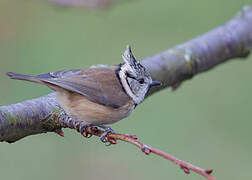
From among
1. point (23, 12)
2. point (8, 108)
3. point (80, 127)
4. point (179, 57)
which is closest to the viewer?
point (8, 108)

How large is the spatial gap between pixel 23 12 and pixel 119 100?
11.0 ft

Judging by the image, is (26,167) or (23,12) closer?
(26,167)

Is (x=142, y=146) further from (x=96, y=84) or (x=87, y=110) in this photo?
(x=96, y=84)

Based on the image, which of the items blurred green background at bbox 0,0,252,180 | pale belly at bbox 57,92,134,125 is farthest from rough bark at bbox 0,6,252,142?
blurred green background at bbox 0,0,252,180

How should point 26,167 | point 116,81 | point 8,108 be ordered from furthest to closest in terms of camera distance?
point 26,167, point 116,81, point 8,108

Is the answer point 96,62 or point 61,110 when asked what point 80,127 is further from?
point 96,62

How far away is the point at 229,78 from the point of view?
261 inches

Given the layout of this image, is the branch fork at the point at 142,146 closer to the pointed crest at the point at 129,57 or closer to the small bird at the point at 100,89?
the small bird at the point at 100,89

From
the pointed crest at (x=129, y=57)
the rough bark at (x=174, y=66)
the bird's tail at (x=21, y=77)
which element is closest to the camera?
the rough bark at (x=174, y=66)

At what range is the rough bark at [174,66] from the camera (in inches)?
104

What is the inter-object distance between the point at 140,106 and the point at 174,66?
6.79 ft

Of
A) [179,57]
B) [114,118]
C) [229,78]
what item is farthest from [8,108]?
[229,78]

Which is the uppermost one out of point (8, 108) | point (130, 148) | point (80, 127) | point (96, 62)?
point (8, 108)

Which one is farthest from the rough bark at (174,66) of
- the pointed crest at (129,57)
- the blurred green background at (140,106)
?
the blurred green background at (140,106)
